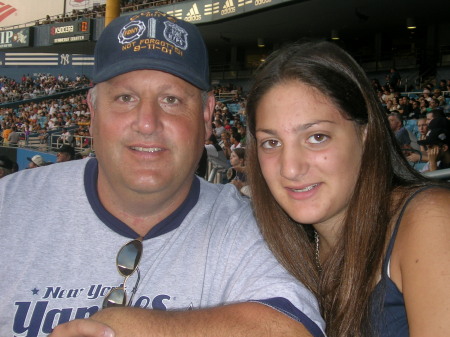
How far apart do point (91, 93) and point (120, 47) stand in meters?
0.24

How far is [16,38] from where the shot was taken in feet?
95.5

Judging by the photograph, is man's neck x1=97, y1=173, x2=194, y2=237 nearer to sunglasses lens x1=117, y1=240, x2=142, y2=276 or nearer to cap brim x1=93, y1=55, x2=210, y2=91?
sunglasses lens x1=117, y1=240, x2=142, y2=276

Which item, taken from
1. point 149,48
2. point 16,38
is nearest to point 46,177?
point 149,48

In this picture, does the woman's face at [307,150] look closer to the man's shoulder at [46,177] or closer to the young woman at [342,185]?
the young woman at [342,185]

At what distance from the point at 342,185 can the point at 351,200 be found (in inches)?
3.9

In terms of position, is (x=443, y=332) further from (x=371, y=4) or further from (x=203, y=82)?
(x=371, y=4)

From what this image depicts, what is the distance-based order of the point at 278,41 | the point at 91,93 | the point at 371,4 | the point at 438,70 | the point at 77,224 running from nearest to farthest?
the point at 77,224 → the point at 91,93 → the point at 371,4 → the point at 438,70 → the point at 278,41

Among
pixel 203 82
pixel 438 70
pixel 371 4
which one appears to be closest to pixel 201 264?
pixel 203 82

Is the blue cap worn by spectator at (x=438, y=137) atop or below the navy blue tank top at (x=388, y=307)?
atop

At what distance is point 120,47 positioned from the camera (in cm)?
168

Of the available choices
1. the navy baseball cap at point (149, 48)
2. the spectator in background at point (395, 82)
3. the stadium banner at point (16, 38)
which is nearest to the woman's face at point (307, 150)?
the navy baseball cap at point (149, 48)

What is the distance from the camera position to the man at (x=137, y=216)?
4.93ft

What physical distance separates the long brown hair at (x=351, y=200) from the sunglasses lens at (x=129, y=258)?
493 mm

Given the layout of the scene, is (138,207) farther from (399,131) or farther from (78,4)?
(78,4)
